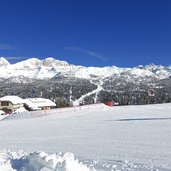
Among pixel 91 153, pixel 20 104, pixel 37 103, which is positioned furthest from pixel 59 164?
pixel 20 104

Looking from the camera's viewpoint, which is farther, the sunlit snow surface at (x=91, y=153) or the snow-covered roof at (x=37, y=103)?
the snow-covered roof at (x=37, y=103)

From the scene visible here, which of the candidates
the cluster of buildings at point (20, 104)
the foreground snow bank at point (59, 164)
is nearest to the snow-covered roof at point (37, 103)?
the cluster of buildings at point (20, 104)

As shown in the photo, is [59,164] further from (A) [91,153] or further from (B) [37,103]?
(B) [37,103]

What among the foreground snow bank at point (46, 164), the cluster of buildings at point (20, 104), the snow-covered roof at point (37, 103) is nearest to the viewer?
the foreground snow bank at point (46, 164)

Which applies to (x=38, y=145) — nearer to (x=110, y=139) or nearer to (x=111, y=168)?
(x=110, y=139)

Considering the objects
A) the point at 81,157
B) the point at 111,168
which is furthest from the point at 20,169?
the point at 81,157

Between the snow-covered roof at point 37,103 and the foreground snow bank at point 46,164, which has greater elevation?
the snow-covered roof at point 37,103

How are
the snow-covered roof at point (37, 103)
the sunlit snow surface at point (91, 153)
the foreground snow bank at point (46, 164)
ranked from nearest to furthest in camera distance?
the foreground snow bank at point (46, 164) < the sunlit snow surface at point (91, 153) < the snow-covered roof at point (37, 103)

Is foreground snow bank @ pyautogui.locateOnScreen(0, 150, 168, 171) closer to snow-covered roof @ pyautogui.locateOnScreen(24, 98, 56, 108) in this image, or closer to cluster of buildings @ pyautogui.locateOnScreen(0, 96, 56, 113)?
cluster of buildings @ pyautogui.locateOnScreen(0, 96, 56, 113)

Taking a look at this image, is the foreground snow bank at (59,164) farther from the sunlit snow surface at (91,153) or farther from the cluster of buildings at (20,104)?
the cluster of buildings at (20,104)

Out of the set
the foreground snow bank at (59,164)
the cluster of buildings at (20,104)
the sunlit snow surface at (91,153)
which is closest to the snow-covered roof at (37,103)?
the cluster of buildings at (20,104)

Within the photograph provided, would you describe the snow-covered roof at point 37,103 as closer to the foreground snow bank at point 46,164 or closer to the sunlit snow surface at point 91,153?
the sunlit snow surface at point 91,153

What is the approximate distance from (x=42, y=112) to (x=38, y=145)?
29.5 metres

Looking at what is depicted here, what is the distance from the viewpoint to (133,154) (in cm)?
1459
